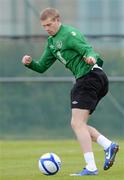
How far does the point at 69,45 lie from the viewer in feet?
30.1

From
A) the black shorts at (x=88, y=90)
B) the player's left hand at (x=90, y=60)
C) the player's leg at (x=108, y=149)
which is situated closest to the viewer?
the player's left hand at (x=90, y=60)

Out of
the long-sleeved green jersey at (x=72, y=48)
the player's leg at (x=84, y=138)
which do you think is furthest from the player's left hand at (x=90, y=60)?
the player's leg at (x=84, y=138)

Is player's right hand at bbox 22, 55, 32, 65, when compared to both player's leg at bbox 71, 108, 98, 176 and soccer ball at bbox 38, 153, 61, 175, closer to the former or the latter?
player's leg at bbox 71, 108, 98, 176

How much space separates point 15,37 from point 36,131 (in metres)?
2.67

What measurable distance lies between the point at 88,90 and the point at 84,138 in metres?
0.57

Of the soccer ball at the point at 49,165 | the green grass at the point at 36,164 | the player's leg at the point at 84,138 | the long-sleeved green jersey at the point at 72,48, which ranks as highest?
the long-sleeved green jersey at the point at 72,48

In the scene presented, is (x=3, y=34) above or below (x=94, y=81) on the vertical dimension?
below

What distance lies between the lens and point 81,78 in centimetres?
923

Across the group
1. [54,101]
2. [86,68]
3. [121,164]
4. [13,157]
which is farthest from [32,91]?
[86,68]

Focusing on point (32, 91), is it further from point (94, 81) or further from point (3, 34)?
point (94, 81)

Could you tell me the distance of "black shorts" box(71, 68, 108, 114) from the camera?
909cm

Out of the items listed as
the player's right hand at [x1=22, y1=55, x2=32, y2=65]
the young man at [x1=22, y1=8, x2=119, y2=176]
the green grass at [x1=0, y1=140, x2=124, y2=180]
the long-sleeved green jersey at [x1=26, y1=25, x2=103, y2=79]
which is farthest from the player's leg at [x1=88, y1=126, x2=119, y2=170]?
the player's right hand at [x1=22, y1=55, x2=32, y2=65]

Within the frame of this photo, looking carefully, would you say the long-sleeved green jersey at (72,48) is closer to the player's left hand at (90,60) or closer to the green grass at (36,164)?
the player's left hand at (90,60)

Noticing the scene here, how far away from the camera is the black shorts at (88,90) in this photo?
9086mm
